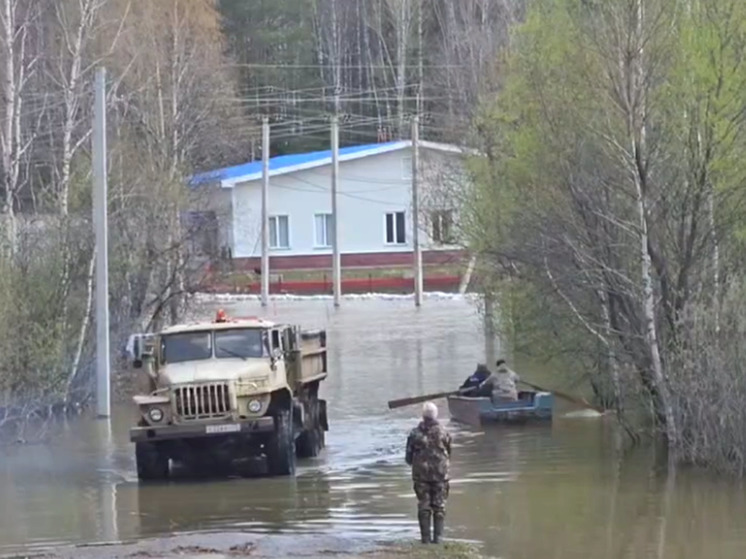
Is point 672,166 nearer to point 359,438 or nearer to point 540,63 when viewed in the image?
point 540,63

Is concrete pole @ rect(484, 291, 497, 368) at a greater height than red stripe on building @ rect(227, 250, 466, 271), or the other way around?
red stripe on building @ rect(227, 250, 466, 271)

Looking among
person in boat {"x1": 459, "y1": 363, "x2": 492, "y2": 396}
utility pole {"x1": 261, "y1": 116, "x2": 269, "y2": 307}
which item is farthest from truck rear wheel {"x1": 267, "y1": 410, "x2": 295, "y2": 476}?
utility pole {"x1": 261, "y1": 116, "x2": 269, "y2": 307}

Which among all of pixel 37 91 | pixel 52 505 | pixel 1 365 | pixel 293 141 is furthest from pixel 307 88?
pixel 52 505

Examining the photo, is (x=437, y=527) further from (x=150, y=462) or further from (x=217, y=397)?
(x=150, y=462)

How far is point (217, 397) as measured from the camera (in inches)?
796

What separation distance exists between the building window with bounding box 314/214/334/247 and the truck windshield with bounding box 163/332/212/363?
46.2 m

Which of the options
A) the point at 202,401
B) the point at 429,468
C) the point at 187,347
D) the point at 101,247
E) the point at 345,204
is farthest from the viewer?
the point at 345,204

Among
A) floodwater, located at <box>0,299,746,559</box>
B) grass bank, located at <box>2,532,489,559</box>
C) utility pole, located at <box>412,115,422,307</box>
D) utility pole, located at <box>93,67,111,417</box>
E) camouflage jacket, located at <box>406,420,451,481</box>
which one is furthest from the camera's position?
utility pole, located at <box>412,115,422,307</box>

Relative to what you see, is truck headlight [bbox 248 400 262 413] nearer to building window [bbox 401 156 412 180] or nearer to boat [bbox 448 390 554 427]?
boat [bbox 448 390 554 427]

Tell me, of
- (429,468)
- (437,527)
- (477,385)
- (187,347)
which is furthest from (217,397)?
(477,385)

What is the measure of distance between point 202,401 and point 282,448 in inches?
54.6

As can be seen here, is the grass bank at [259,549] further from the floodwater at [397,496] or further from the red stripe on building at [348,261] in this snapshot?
the red stripe on building at [348,261]

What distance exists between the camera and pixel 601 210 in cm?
2241

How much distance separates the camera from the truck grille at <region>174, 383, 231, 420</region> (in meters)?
20.2
